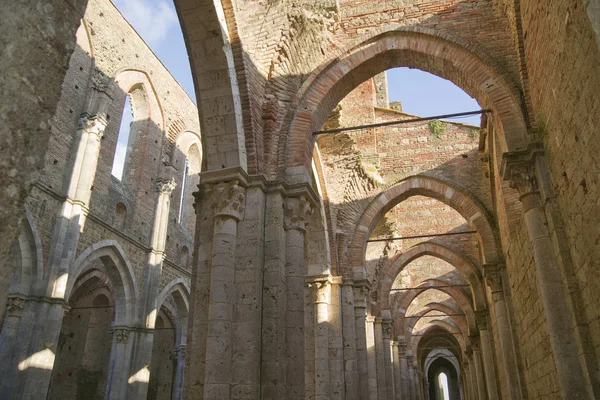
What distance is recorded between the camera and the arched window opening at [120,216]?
53.6 ft

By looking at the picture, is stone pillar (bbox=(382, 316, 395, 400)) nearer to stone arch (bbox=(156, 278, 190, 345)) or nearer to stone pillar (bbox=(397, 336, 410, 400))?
A: stone pillar (bbox=(397, 336, 410, 400))

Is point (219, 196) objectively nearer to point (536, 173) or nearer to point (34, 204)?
point (536, 173)

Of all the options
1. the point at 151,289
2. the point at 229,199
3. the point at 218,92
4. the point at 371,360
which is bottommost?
the point at 371,360

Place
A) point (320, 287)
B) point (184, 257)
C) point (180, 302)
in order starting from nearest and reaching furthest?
1. point (320, 287)
2. point (180, 302)
3. point (184, 257)

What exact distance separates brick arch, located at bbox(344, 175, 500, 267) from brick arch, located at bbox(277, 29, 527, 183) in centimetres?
435

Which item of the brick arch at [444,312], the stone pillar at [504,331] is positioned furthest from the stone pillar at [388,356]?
the brick arch at [444,312]

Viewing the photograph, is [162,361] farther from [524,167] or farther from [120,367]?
[524,167]

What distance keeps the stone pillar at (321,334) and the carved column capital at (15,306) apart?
Answer: 22.4ft

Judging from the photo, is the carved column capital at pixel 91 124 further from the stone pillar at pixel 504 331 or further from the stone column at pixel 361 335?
the stone pillar at pixel 504 331

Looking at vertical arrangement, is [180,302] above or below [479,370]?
above

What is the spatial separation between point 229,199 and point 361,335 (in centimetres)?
698

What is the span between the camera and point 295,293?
259 inches

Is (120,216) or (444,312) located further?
(444,312)

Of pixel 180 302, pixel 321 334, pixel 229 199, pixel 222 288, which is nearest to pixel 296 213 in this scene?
pixel 229 199
